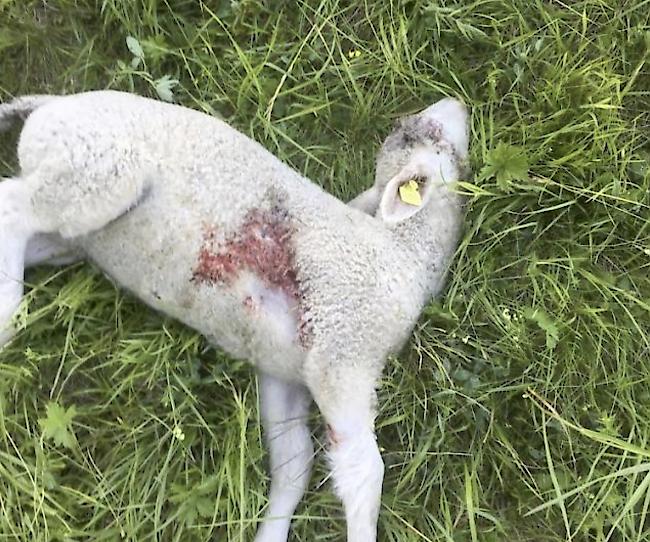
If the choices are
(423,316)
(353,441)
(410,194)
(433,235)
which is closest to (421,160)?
(410,194)

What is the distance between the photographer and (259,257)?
2.83m

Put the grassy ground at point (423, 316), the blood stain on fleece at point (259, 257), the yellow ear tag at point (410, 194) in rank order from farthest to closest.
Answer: the grassy ground at point (423, 316) < the yellow ear tag at point (410, 194) < the blood stain on fleece at point (259, 257)

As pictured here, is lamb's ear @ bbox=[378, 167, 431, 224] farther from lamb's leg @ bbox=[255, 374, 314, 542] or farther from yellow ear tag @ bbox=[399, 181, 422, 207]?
lamb's leg @ bbox=[255, 374, 314, 542]

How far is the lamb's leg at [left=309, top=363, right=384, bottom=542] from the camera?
2.87 metres

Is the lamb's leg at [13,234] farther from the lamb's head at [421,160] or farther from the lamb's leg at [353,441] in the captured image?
the lamb's head at [421,160]

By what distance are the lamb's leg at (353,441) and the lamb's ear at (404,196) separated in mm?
572

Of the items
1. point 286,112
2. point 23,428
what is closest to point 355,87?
point 286,112

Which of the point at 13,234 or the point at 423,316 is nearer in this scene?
the point at 13,234

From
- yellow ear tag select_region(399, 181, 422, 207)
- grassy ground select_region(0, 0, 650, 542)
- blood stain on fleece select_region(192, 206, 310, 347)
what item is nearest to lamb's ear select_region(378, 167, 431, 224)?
yellow ear tag select_region(399, 181, 422, 207)

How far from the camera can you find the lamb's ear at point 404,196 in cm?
304

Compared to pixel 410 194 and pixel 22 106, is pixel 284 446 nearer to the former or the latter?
pixel 410 194

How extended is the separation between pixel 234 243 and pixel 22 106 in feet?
3.29

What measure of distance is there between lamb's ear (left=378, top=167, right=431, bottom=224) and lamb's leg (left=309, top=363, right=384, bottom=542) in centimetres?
57

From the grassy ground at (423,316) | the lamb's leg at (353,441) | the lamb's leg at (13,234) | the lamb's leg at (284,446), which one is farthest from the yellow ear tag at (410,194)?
the lamb's leg at (13,234)
